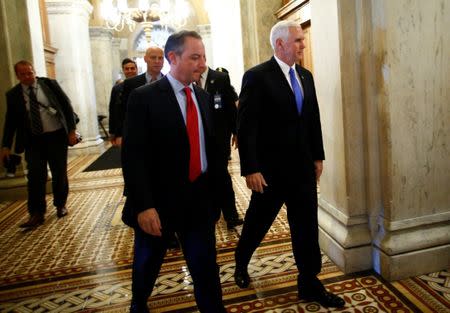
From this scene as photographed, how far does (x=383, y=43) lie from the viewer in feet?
7.94

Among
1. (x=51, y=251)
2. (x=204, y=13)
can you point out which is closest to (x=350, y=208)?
(x=51, y=251)

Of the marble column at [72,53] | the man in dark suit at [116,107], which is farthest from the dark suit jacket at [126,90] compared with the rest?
the marble column at [72,53]

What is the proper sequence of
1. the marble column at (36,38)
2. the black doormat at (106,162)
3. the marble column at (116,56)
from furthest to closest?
the marble column at (116,56) < the black doormat at (106,162) < the marble column at (36,38)

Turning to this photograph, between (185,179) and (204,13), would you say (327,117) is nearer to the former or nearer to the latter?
(185,179)

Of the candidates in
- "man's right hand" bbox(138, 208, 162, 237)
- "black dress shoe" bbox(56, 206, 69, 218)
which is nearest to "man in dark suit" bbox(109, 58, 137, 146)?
"black dress shoe" bbox(56, 206, 69, 218)

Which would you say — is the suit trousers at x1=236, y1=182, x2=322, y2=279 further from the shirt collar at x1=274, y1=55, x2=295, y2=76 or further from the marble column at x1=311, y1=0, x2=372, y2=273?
the shirt collar at x1=274, y1=55, x2=295, y2=76

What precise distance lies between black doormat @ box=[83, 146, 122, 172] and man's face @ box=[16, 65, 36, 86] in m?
3.86

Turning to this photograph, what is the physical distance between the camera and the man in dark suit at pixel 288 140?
7.59 feet

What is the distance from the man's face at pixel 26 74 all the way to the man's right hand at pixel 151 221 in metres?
3.31

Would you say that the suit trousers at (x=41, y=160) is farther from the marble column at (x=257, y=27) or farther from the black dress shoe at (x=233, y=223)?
the marble column at (x=257, y=27)

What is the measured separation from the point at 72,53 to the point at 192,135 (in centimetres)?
999

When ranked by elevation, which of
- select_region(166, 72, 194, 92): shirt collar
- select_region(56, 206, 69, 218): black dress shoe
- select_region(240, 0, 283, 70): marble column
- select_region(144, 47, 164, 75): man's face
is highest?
select_region(240, 0, 283, 70): marble column

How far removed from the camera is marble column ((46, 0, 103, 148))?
1060 centimetres

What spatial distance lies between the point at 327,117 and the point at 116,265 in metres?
1.98
